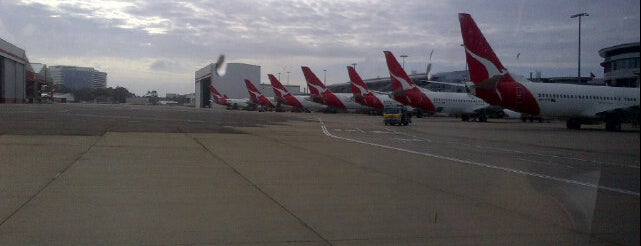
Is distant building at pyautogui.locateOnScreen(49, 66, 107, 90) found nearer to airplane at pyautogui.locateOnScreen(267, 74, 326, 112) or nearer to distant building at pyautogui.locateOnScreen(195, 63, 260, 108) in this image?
airplane at pyautogui.locateOnScreen(267, 74, 326, 112)

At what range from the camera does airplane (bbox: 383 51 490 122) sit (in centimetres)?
5578

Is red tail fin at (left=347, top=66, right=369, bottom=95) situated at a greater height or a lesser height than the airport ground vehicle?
greater

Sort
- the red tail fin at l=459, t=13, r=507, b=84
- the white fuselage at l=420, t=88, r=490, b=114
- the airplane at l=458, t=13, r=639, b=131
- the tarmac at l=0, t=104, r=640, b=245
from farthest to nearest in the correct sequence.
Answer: the white fuselage at l=420, t=88, r=490, b=114 < the airplane at l=458, t=13, r=639, b=131 < the red tail fin at l=459, t=13, r=507, b=84 < the tarmac at l=0, t=104, r=640, b=245

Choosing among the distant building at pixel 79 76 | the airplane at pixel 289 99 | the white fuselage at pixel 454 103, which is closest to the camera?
the white fuselage at pixel 454 103

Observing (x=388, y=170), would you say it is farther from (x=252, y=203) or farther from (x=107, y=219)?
(x=107, y=219)

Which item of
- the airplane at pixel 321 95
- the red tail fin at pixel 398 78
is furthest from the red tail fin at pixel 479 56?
the airplane at pixel 321 95

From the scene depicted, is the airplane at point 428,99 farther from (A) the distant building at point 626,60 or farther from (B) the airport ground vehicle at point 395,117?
(A) the distant building at point 626,60

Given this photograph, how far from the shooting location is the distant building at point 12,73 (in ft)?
315

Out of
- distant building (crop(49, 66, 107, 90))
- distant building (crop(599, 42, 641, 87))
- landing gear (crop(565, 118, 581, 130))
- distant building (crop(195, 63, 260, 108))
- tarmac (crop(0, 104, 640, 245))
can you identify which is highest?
distant building (crop(49, 66, 107, 90))

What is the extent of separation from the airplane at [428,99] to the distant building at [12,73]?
204ft

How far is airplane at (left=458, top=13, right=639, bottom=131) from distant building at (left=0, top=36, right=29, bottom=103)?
256 feet

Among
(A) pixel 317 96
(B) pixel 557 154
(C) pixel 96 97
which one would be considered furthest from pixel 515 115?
(C) pixel 96 97

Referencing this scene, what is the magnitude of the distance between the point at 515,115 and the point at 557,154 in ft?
140

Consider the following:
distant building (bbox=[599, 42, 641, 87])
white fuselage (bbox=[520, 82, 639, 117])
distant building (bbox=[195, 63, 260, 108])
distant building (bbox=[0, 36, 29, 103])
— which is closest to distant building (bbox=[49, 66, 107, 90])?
distant building (bbox=[0, 36, 29, 103])
